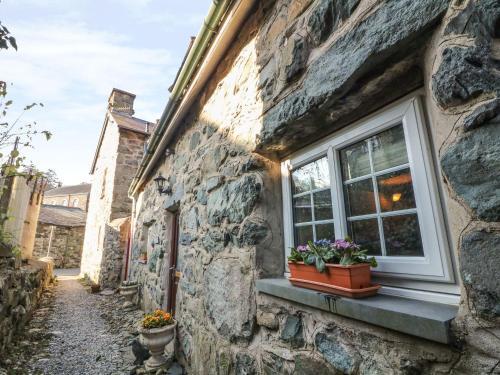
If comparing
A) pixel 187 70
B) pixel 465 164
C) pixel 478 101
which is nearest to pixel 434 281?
pixel 465 164

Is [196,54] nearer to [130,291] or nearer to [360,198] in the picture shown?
[360,198]

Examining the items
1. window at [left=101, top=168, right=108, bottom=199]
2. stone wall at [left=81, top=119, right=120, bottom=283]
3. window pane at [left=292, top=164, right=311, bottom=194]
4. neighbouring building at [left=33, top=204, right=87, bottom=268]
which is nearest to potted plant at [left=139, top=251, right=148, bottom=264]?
stone wall at [left=81, top=119, right=120, bottom=283]

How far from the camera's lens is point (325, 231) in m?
1.55

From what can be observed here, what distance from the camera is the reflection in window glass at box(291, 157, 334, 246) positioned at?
1.56m

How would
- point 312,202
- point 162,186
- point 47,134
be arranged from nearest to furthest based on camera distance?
point 312,202, point 47,134, point 162,186

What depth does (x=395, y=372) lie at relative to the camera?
951 millimetres

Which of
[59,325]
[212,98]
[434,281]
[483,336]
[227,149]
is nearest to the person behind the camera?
[483,336]

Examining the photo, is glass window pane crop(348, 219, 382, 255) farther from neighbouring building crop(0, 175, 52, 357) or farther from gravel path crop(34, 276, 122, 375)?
neighbouring building crop(0, 175, 52, 357)

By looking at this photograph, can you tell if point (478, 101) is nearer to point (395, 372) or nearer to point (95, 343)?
point (395, 372)

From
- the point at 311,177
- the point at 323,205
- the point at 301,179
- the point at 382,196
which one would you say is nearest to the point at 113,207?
the point at 301,179

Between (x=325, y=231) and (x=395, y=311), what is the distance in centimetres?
65

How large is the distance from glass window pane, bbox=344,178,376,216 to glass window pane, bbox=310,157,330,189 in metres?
0.16

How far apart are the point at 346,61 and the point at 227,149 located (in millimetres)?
1333

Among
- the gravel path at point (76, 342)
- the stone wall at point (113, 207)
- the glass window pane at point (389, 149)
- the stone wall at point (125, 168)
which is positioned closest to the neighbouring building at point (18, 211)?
the gravel path at point (76, 342)
